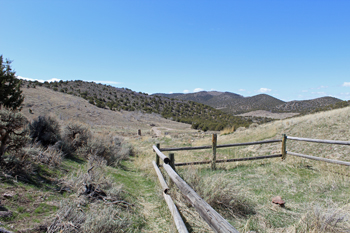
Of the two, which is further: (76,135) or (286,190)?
(76,135)

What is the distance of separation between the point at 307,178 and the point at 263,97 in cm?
9769

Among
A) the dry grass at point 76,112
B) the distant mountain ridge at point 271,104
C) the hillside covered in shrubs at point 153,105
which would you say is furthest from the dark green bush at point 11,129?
the distant mountain ridge at point 271,104

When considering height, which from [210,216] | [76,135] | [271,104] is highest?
[271,104]

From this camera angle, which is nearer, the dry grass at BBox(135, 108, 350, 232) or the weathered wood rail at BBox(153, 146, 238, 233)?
the weathered wood rail at BBox(153, 146, 238, 233)

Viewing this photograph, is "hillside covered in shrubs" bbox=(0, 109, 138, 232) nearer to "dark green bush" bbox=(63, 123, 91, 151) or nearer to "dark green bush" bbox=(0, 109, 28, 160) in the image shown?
"dark green bush" bbox=(0, 109, 28, 160)

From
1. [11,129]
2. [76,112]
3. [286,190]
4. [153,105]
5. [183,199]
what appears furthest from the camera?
[153,105]

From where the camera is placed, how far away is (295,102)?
8262 centimetres

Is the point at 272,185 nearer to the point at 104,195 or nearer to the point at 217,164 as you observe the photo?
the point at 217,164

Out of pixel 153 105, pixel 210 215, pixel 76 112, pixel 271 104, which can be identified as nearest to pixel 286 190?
pixel 210 215

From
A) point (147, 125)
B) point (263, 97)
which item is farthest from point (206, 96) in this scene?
point (147, 125)

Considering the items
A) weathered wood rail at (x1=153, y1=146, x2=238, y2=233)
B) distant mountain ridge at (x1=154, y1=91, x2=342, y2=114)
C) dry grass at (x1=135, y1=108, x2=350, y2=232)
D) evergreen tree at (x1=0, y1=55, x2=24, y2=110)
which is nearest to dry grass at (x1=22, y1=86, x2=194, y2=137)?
evergreen tree at (x1=0, y1=55, x2=24, y2=110)

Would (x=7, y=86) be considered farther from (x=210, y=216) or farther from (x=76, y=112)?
(x=76, y=112)

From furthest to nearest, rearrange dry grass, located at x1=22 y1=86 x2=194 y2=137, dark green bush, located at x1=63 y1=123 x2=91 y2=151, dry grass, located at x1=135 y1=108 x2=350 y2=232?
dry grass, located at x1=22 y1=86 x2=194 y2=137 < dark green bush, located at x1=63 y1=123 x2=91 y2=151 < dry grass, located at x1=135 y1=108 x2=350 y2=232

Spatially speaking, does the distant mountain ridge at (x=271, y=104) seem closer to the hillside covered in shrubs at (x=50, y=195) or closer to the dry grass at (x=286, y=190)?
the dry grass at (x=286, y=190)
